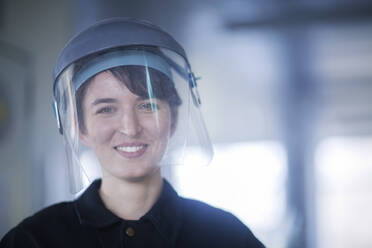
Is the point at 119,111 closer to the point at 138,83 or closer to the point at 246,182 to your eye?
the point at 138,83

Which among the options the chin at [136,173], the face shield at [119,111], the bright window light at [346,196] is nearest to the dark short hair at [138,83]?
the face shield at [119,111]

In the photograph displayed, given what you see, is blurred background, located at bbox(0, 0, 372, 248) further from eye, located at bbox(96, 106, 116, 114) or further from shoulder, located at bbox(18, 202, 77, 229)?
eye, located at bbox(96, 106, 116, 114)

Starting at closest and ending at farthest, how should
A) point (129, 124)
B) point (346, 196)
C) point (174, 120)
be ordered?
1. point (129, 124)
2. point (174, 120)
3. point (346, 196)

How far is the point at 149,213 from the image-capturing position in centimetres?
80

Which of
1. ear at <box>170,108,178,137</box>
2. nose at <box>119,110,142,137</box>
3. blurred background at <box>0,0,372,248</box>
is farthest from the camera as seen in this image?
blurred background at <box>0,0,372,248</box>

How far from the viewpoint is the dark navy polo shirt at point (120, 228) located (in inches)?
30.4

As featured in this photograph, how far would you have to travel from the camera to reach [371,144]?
1.32 m

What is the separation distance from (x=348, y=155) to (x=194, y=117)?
653mm

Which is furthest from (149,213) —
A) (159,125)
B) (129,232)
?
(159,125)

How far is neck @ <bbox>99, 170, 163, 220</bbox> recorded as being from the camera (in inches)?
32.5

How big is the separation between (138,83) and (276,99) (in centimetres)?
70

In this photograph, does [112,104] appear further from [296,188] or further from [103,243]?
[296,188]

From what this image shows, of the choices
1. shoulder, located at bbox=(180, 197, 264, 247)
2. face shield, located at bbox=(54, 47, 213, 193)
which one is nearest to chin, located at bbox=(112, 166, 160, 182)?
face shield, located at bbox=(54, 47, 213, 193)

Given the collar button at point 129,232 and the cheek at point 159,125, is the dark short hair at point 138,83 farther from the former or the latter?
the collar button at point 129,232
